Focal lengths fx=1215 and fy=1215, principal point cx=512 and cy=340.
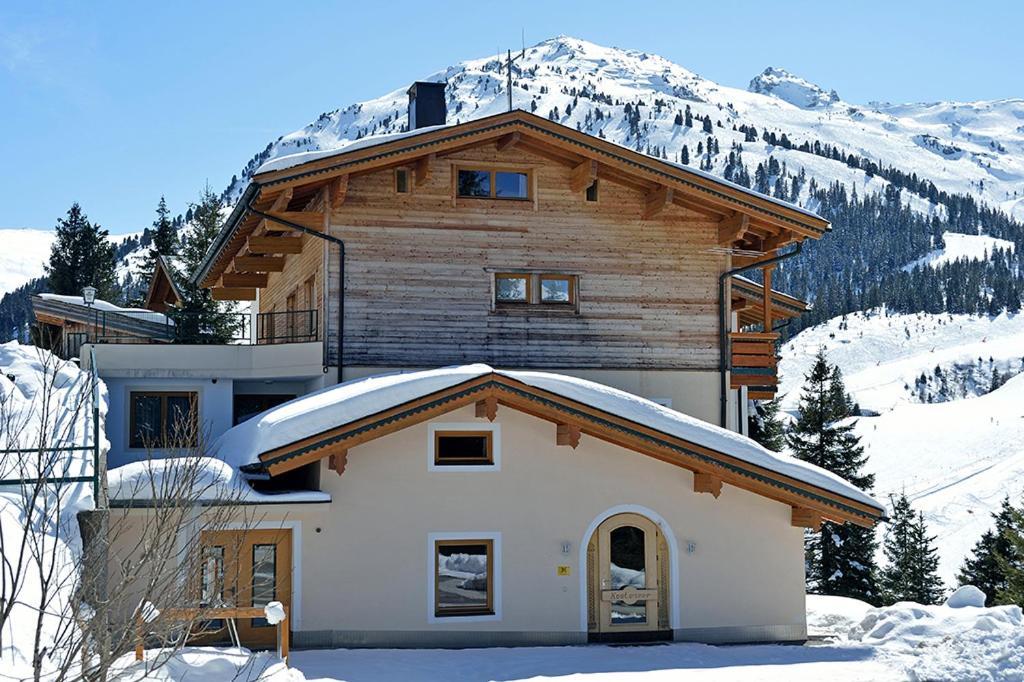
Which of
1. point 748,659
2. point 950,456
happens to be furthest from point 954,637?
point 950,456

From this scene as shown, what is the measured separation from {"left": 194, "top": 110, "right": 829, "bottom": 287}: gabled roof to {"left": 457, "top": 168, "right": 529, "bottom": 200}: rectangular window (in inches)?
23.3

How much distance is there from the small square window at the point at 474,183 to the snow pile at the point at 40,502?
7.81m

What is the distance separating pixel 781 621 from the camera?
19859 mm

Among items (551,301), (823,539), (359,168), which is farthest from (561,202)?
(823,539)

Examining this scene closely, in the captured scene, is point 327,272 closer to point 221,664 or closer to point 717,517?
point 717,517

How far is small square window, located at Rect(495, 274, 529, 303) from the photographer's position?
23.3m

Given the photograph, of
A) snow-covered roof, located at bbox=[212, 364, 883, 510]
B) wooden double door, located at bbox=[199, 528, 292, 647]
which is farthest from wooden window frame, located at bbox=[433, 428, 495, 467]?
wooden double door, located at bbox=[199, 528, 292, 647]

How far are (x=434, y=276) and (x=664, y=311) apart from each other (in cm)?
465

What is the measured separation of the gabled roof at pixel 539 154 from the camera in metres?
21.5

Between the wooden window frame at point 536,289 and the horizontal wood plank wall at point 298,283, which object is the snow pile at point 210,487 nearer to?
the horizontal wood plank wall at point 298,283

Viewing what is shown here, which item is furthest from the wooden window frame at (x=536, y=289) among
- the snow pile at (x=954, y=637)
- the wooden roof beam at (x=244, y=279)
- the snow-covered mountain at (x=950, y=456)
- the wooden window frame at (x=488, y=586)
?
the snow-covered mountain at (x=950, y=456)

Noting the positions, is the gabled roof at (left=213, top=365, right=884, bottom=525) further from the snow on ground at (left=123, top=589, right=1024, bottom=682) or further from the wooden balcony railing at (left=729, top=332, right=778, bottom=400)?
the wooden balcony railing at (left=729, top=332, right=778, bottom=400)

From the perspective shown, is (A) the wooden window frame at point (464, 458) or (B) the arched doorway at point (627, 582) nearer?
(A) the wooden window frame at point (464, 458)

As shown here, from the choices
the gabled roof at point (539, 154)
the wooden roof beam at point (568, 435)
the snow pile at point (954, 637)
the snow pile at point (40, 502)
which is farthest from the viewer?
the gabled roof at point (539, 154)
